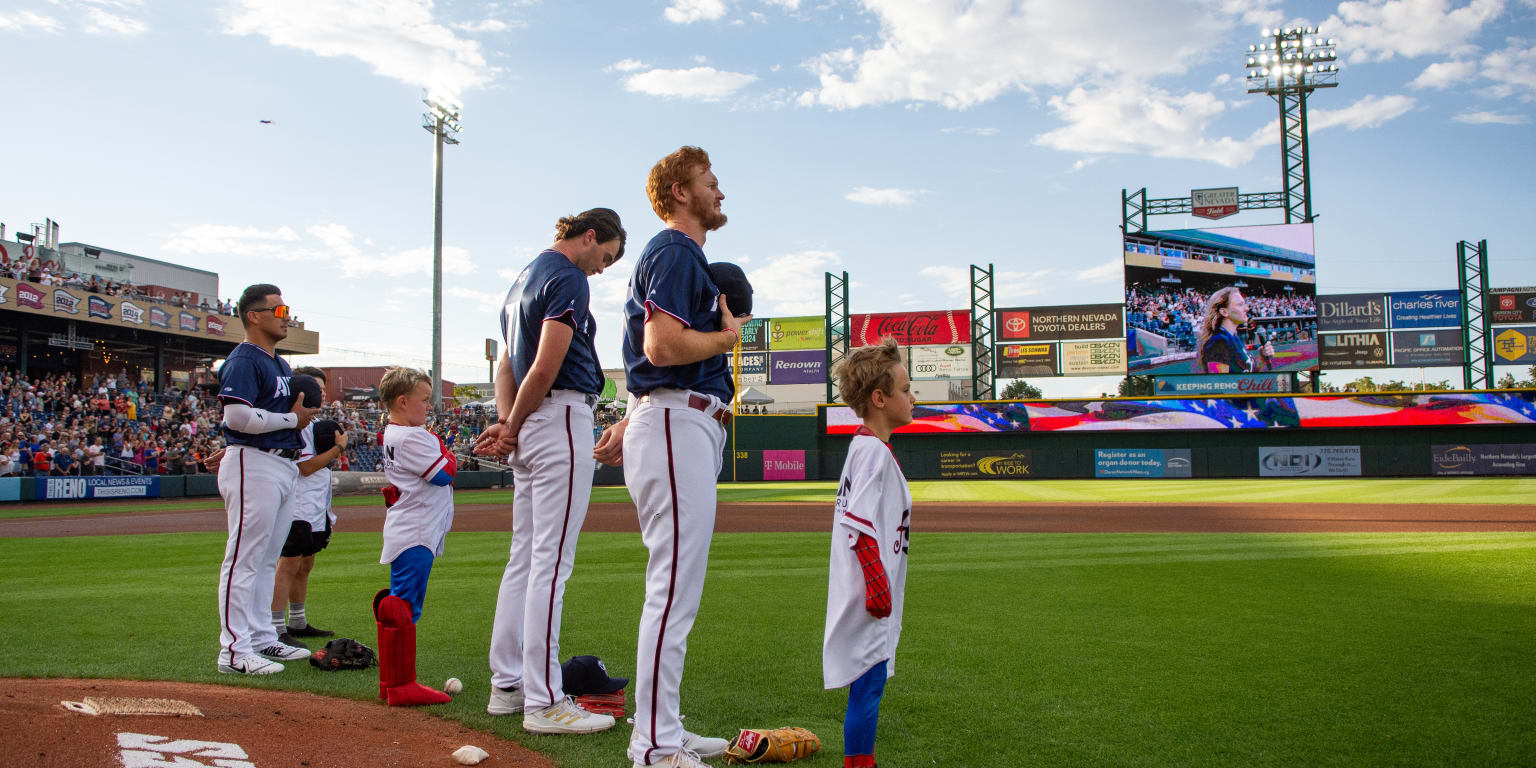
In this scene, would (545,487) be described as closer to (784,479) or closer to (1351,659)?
(1351,659)

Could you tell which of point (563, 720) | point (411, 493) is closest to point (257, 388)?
point (411, 493)

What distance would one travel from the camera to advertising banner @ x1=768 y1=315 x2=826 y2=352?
3822 centimetres

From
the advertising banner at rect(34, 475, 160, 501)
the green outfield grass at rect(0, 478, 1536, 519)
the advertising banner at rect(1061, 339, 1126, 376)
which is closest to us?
the green outfield grass at rect(0, 478, 1536, 519)

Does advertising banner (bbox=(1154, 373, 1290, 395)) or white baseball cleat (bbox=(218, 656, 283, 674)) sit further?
advertising banner (bbox=(1154, 373, 1290, 395))

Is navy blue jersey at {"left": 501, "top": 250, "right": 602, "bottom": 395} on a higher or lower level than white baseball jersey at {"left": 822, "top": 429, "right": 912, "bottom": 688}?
higher

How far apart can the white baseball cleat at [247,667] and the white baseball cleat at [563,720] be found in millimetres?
1663

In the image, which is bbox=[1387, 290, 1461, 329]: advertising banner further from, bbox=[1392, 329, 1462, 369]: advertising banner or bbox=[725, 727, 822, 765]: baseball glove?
bbox=[725, 727, 822, 765]: baseball glove

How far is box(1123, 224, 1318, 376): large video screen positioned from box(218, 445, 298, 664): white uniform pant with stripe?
30023 millimetres

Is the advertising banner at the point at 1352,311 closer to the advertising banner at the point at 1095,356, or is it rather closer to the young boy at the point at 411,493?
the advertising banner at the point at 1095,356

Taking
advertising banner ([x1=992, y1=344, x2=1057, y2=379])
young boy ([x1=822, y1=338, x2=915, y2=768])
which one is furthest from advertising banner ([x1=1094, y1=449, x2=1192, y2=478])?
young boy ([x1=822, y1=338, x2=915, y2=768])

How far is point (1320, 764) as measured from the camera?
2881 mm

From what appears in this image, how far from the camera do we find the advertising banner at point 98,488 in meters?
21.3

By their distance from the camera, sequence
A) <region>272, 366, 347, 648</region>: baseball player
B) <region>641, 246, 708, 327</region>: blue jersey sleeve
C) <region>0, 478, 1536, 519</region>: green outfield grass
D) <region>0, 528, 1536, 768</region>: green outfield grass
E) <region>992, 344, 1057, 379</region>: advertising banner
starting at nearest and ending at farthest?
<region>641, 246, 708, 327</region>: blue jersey sleeve → <region>0, 528, 1536, 768</region>: green outfield grass → <region>272, 366, 347, 648</region>: baseball player → <region>0, 478, 1536, 519</region>: green outfield grass → <region>992, 344, 1057, 379</region>: advertising banner

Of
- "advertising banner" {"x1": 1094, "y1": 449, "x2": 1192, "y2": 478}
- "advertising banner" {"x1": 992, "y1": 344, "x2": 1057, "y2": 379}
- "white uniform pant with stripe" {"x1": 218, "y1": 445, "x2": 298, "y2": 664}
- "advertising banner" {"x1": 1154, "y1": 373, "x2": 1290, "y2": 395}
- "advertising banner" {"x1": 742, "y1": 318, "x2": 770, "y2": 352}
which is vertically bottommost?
"advertising banner" {"x1": 1094, "y1": 449, "x2": 1192, "y2": 478}
